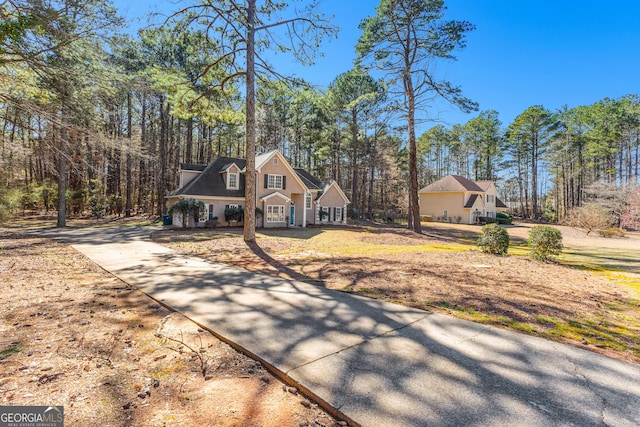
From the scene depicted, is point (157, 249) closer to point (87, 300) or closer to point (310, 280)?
point (87, 300)

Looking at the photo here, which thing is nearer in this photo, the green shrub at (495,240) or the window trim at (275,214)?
the green shrub at (495,240)

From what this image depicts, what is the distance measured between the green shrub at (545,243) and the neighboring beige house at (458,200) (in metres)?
28.9

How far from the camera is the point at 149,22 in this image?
1072cm

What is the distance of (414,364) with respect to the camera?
307 centimetres

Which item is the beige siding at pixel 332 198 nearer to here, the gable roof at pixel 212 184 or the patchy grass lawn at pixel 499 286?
the gable roof at pixel 212 184

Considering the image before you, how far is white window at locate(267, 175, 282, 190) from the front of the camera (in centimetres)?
2349

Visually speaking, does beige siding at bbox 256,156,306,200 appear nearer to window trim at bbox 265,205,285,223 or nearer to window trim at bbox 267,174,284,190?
window trim at bbox 267,174,284,190

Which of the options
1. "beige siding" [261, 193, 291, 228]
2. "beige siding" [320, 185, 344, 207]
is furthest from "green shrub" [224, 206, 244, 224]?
"beige siding" [320, 185, 344, 207]

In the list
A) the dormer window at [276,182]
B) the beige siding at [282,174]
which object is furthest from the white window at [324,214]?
the dormer window at [276,182]

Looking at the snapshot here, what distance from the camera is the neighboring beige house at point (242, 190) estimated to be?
71.4ft

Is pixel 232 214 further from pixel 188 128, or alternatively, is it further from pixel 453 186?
pixel 453 186

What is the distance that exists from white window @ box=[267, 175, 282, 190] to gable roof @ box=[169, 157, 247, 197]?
2397mm

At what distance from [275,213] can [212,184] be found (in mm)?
5612

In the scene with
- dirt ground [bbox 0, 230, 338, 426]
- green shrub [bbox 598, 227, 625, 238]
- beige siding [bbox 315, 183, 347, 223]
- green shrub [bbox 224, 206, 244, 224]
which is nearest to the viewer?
dirt ground [bbox 0, 230, 338, 426]
